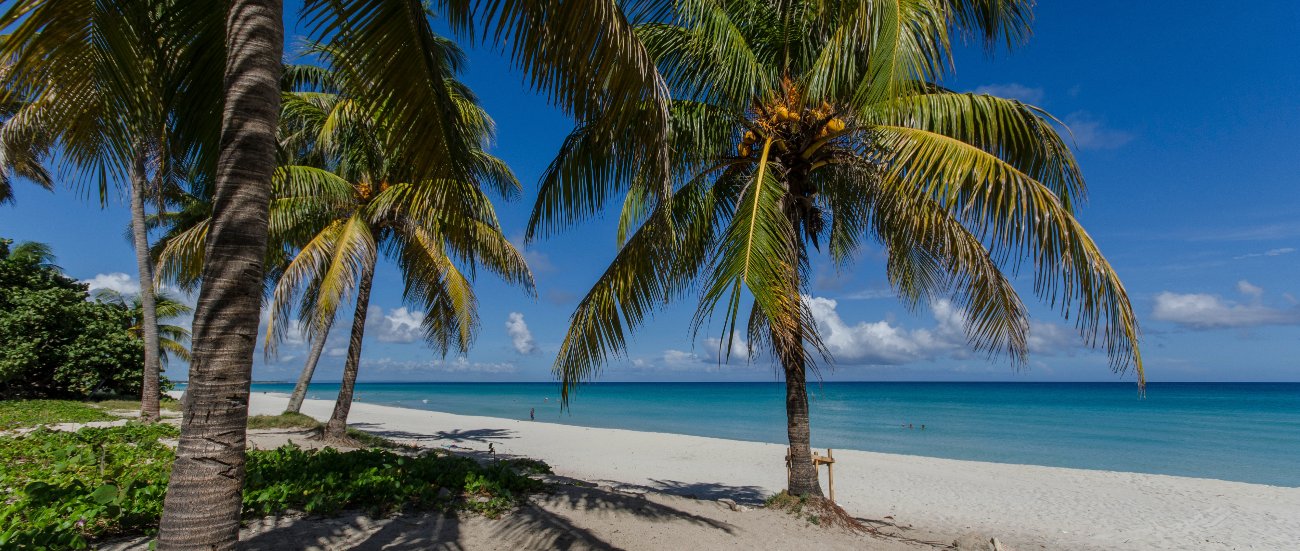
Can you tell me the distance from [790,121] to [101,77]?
5441 mm

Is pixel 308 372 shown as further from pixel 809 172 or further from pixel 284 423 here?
pixel 809 172

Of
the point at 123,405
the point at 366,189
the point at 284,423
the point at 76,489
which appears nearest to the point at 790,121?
the point at 76,489

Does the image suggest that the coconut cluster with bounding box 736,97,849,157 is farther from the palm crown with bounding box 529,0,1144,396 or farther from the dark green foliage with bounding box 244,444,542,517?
the dark green foliage with bounding box 244,444,542,517

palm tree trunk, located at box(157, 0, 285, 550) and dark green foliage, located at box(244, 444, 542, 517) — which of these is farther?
dark green foliage, located at box(244, 444, 542, 517)

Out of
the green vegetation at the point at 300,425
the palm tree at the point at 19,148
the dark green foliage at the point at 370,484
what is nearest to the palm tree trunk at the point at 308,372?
the green vegetation at the point at 300,425

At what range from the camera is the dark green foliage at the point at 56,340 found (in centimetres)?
1505

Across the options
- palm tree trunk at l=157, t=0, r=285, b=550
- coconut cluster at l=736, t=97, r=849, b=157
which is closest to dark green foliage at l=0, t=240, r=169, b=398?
palm tree trunk at l=157, t=0, r=285, b=550

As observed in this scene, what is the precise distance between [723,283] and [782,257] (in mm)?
913

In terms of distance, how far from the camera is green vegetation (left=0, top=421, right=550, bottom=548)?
3568 mm

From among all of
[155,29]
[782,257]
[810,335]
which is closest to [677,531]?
[810,335]

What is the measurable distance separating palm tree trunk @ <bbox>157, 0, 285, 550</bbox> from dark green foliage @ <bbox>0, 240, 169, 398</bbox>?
18.1m

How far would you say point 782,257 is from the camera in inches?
197

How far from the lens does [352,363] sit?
11.1 meters

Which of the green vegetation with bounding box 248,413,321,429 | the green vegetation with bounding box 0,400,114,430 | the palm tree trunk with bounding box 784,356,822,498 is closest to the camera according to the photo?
the palm tree trunk with bounding box 784,356,822,498
